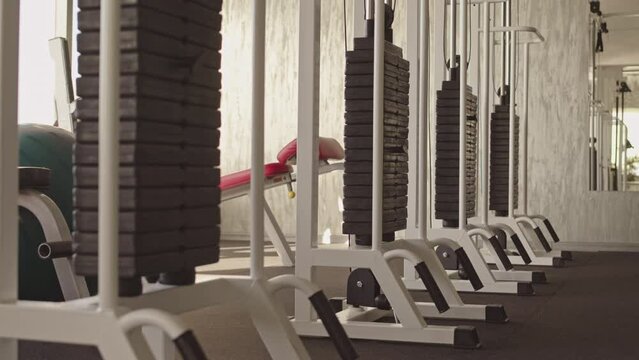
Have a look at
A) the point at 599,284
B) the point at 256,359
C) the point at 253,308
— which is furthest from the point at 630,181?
the point at 253,308

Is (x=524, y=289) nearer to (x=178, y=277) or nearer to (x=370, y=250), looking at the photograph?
(x=370, y=250)

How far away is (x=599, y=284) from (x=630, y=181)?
7.76ft

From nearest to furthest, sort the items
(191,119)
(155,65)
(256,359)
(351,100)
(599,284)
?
1. (155,65)
2. (191,119)
3. (256,359)
4. (351,100)
5. (599,284)

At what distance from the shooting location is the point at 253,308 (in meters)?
1.74

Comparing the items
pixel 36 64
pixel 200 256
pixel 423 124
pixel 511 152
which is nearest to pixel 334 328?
pixel 200 256

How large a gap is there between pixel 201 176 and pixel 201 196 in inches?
1.5

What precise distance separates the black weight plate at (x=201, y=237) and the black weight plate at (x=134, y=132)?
18 centimetres

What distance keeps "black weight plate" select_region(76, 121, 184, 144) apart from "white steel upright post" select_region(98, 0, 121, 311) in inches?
Answer: 2.8

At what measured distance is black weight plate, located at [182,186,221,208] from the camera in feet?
5.16

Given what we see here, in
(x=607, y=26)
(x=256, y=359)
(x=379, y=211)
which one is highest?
(x=607, y=26)

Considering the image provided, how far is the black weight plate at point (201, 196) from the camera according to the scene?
157 cm

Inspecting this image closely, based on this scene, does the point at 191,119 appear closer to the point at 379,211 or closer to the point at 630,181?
the point at 379,211

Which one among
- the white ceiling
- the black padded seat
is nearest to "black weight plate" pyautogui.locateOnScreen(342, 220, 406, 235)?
the black padded seat

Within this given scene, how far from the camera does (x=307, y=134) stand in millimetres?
2627
